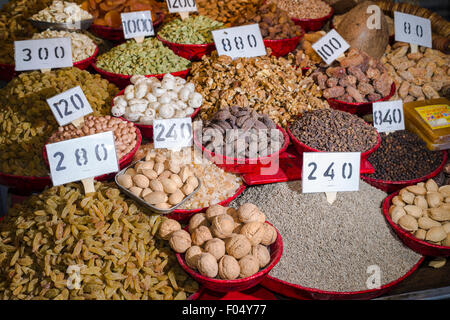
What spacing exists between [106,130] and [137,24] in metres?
1.07

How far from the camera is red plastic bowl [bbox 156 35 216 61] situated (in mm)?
2566

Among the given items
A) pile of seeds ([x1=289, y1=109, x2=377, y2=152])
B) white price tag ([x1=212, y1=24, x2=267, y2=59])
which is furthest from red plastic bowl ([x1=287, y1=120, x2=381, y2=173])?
white price tag ([x1=212, y1=24, x2=267, y2=59])

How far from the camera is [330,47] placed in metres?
2.54

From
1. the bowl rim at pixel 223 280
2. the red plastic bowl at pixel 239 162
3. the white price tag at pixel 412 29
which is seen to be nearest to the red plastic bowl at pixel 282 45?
the white price tag at pixel 412 29

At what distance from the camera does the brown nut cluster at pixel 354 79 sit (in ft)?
7.84

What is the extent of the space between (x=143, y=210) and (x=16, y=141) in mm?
888

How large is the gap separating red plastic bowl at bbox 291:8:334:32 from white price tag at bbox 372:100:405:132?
1148mm

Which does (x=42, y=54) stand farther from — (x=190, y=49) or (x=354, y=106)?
(x=354, y=106)

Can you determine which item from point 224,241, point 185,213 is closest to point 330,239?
point 224,241

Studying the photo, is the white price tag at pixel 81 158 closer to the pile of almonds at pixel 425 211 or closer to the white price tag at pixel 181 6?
the pile of almonds at pixel 425 211

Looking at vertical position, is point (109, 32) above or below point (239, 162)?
above

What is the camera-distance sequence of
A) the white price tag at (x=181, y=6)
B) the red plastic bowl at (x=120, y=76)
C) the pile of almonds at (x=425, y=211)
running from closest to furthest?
the pile of almonds at (x=425, y=211) → the red plastic bowl at (x=120, y=76) → the white price tag at (x=181, y=6)

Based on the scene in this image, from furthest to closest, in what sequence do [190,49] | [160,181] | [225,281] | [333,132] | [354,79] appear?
[190,49] < [354,79] < [333,132] < [160,181] < [225,281]

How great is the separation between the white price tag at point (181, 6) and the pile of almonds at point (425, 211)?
74.7 inches
